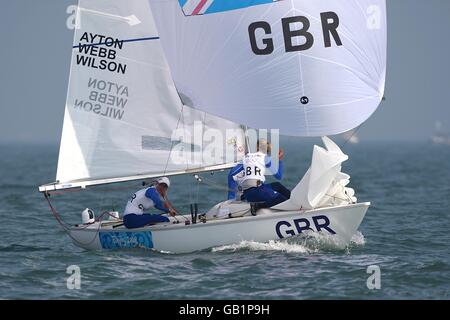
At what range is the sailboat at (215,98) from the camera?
1405cm

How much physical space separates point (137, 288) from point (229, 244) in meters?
2.49

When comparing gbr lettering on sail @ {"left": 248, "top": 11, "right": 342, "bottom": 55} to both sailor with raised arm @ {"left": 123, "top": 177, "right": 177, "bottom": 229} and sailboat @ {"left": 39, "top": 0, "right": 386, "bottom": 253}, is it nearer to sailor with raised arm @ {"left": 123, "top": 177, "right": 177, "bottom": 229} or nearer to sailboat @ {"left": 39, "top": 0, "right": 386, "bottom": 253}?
sailboat @ {"left": 39, "top": 0, "right": 386, "bottom": 253}

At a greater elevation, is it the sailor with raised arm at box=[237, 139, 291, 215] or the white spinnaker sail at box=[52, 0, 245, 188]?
the white spinnaker sail at box=[52, 0, 245, 188]

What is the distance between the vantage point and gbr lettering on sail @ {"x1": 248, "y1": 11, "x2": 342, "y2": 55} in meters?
14.1

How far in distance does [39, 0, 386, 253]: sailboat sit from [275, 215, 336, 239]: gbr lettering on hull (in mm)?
17

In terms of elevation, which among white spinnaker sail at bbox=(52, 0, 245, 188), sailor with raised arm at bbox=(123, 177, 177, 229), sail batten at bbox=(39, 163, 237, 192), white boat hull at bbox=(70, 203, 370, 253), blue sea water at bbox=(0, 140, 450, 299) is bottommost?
blue sea water at bbox=(0, 140, 450, 299)

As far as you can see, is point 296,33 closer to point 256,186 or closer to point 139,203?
point 256,186

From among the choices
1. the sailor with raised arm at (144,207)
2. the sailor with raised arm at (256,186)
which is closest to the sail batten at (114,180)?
the sailor with raised arm at (144,207)

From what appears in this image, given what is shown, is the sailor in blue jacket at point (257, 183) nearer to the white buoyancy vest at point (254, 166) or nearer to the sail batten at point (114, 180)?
the white buoyancy vest at point (254, 166)

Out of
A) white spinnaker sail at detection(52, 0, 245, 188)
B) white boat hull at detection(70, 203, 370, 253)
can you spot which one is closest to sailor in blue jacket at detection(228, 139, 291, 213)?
white boat hull at detection(70, 203, 370, 253)

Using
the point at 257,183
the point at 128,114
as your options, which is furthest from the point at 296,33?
the point at 128,114

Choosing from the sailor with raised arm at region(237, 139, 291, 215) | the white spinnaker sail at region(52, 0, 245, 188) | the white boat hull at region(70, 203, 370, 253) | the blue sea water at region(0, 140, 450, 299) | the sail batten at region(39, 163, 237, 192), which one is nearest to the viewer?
the blue sea water at region(0, 140, 450, 299)

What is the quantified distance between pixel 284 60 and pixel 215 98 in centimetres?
131

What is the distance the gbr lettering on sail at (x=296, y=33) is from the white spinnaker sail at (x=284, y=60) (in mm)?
15
